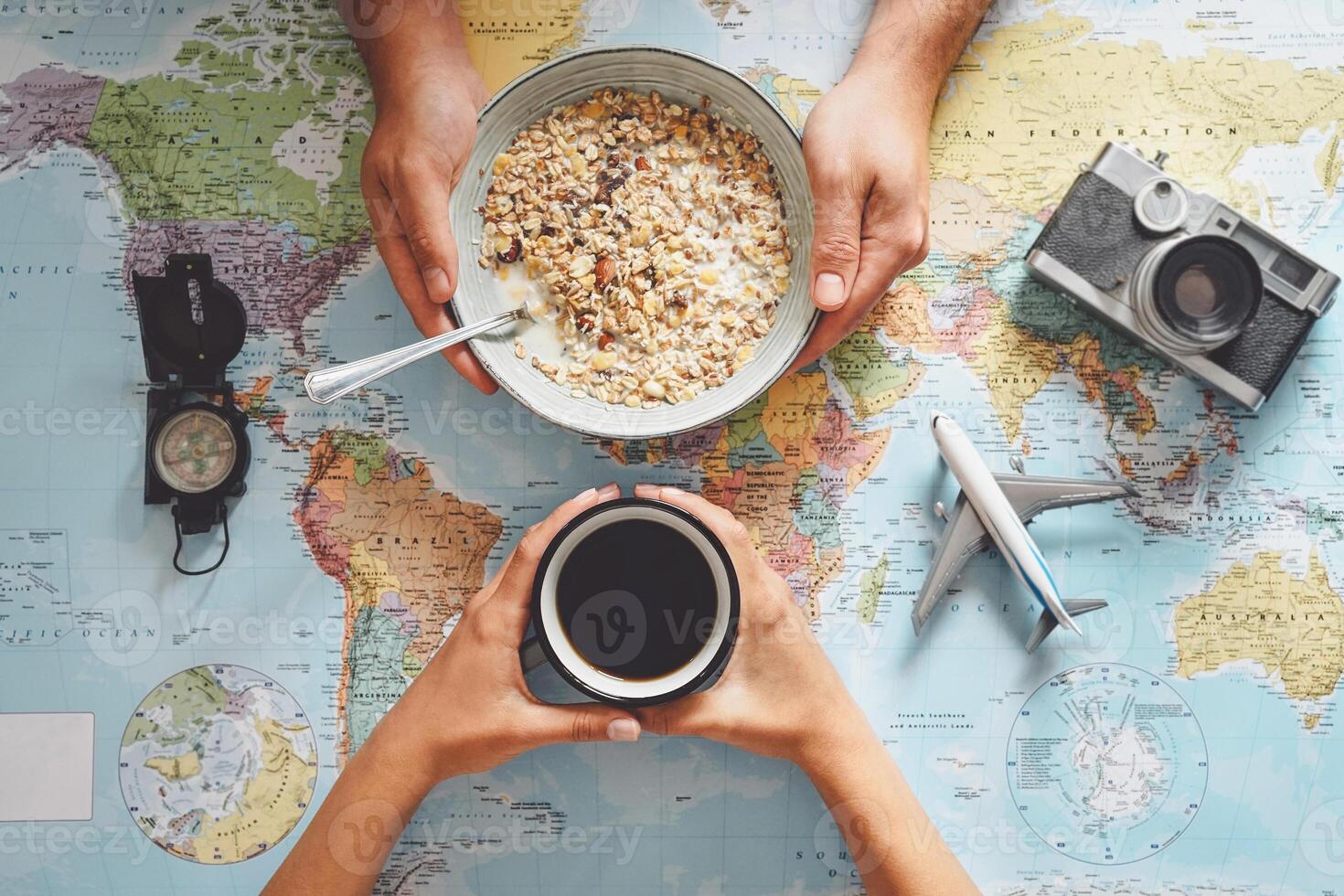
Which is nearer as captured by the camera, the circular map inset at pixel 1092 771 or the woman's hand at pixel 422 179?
the woman's hand at pixel 422 179

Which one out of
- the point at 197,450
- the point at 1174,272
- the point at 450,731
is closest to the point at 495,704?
the point at 450,731

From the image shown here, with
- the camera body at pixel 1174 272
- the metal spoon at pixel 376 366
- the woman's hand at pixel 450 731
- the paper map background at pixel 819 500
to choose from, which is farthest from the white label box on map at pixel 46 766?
the camera body at pixel 1174 272

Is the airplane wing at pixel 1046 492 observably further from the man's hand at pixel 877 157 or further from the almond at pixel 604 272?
the almond at pixel 604 272

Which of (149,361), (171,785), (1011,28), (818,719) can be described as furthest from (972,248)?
(171,785)

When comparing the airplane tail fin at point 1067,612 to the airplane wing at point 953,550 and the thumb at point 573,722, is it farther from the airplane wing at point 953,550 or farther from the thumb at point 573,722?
the thumb at point 573,722

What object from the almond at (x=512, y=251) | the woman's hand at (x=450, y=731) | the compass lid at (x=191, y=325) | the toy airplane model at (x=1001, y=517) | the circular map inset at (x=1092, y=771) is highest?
the almond at (x=512, y=251)

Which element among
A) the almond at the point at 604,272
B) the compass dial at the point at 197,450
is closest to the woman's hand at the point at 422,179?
the almond at the point at 604,272

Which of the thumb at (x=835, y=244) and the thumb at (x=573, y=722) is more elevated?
the thumb at (x=835, y=244)

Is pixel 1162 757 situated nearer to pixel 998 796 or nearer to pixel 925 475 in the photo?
pixel 998 796

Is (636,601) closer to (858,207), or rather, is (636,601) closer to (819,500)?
(819,500)
